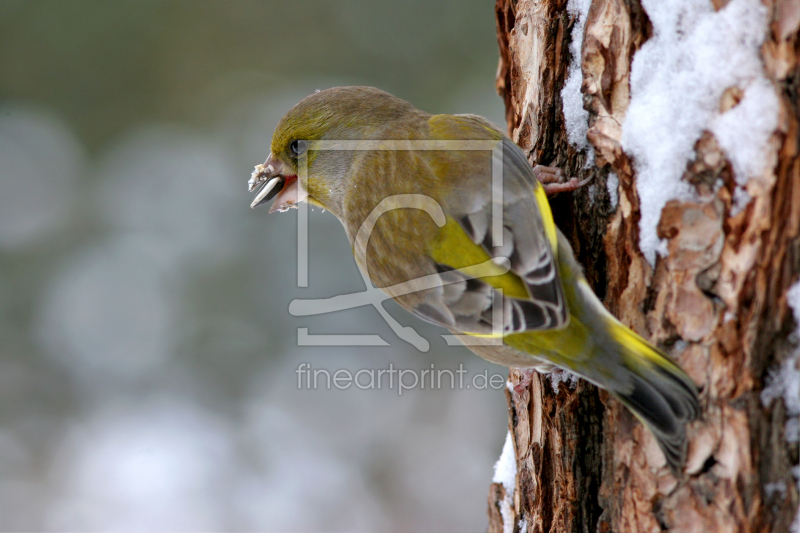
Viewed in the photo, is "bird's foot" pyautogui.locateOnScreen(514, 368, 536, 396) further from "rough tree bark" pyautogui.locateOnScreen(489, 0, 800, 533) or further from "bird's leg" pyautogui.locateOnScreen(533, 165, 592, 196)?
"bird's leg" pyautogui.locateOnScreen(533, 165, 592, 196)

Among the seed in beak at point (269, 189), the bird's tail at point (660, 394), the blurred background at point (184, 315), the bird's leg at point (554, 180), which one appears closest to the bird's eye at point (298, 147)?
the seed in beak at point (269, 189)

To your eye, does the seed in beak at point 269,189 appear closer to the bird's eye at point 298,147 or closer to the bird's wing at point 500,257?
the bird's eye at point 298,147

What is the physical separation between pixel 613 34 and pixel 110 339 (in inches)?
205

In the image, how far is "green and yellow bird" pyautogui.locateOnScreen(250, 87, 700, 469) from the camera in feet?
6.53

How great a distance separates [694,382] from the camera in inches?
72.3

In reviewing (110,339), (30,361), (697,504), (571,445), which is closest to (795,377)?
(697,504)

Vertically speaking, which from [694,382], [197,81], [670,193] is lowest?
[694,382]

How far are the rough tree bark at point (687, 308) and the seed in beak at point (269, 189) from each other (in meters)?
1.36

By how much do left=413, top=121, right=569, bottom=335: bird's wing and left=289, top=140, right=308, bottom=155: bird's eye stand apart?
964mm

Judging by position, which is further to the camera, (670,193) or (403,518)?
(403,518)

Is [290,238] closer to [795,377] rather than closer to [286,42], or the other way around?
[286,42]

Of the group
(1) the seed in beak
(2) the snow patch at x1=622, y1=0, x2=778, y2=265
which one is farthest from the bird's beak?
(2) the snow patch at x1=622, y1=0, x2=778, y2=265

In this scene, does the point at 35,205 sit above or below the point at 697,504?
above

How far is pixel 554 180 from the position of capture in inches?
98.9
